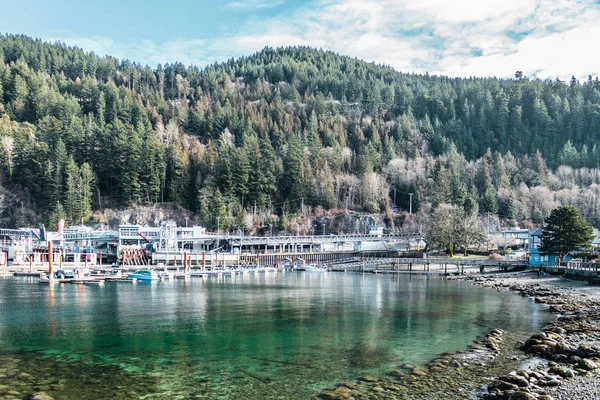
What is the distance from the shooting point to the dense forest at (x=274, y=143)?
98.8m

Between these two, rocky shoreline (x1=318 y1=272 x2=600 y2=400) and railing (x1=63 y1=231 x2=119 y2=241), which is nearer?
rocky shoreline (x1=318 y1=272 x2=600 y2=400)

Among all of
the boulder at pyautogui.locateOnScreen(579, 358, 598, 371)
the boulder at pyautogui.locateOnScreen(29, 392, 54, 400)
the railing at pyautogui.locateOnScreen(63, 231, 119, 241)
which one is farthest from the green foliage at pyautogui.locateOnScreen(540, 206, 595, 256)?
the railing at pyautogui.locateOnScreen(63, 231, 119, 241)

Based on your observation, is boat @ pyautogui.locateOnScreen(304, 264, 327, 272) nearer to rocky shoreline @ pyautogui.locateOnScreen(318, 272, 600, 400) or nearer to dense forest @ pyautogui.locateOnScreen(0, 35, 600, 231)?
dense forest @ pyautogui.locateOnScreen(0, 35, 600, 231)

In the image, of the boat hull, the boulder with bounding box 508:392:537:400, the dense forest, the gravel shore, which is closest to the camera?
the boulder with bounding box 508:392:537:400

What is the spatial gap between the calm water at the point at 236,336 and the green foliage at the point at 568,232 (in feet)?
74.2

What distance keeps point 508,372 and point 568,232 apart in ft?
166

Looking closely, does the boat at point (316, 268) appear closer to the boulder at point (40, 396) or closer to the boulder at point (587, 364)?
the boulder at point (587, 364)

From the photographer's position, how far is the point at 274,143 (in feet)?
411

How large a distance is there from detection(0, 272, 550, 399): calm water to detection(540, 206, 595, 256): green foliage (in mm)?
22621

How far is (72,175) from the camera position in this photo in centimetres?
9200

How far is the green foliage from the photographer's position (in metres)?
59.1

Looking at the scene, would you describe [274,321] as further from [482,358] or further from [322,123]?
[322,123]

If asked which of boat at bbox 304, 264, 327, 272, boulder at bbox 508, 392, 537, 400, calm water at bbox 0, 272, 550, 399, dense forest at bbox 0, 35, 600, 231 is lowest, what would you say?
boat at bbox 304, 264, 327, 272

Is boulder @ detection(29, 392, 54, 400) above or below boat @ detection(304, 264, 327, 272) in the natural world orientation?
above
